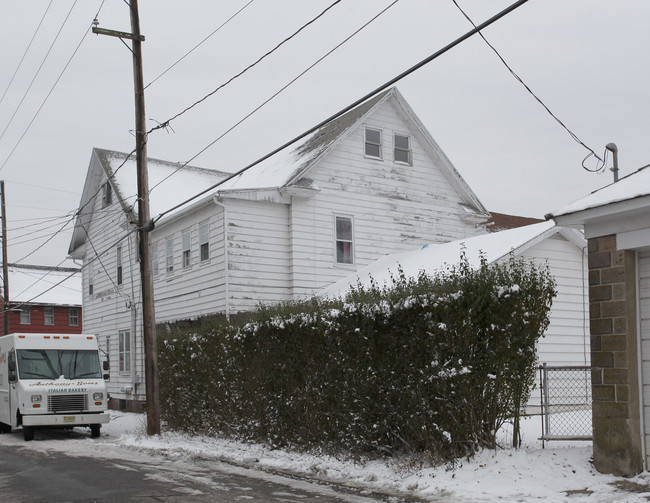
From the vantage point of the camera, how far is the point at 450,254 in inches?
783

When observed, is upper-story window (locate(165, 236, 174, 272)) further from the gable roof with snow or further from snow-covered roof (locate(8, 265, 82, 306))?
snow-covered roof (locate(8, 265, 82, 306))

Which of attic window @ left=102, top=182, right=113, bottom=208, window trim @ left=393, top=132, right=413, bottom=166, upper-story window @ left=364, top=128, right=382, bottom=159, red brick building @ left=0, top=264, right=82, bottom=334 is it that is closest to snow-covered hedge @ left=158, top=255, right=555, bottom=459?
upper-story window @ left=364, top=128, right=382, bottom=159

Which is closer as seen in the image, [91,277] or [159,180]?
[159,180]

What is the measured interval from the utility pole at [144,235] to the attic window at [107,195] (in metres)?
11.9

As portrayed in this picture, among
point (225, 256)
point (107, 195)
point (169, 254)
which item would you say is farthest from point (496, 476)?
point (107, 195)

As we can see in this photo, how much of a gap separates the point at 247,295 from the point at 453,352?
11.7 metres

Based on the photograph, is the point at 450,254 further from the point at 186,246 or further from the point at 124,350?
the point at 124,350

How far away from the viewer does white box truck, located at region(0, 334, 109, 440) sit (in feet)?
58.2

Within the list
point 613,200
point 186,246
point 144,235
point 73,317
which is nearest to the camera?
point 613,200

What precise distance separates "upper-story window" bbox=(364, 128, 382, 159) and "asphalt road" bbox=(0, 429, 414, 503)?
42.1 ft

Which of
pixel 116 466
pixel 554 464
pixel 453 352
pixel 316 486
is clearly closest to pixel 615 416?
pixel 554 464

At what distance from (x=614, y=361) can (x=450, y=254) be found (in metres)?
10.7

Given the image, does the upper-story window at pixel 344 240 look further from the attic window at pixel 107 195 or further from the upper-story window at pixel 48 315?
the upper-story window at pixel 48 315

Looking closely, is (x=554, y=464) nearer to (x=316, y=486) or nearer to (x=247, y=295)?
(x=316, y=486)
